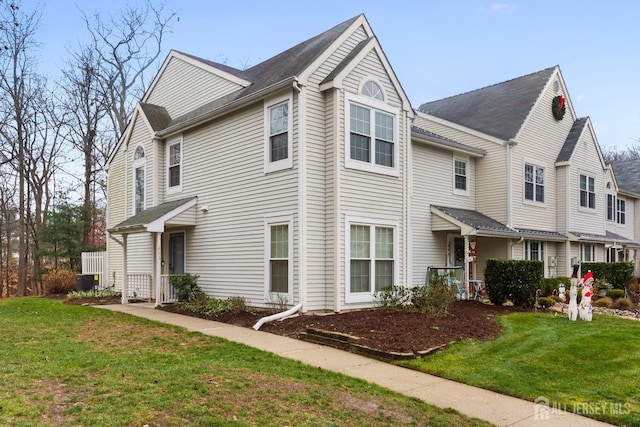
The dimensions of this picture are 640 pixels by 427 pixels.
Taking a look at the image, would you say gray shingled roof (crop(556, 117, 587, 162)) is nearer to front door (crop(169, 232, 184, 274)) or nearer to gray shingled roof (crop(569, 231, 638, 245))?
gray shingled roof (crop(569, 231, 638, 245))

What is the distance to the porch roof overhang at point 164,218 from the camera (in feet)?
43.8

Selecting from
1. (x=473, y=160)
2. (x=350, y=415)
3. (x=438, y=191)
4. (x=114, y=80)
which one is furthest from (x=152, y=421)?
(x=114, y=80)

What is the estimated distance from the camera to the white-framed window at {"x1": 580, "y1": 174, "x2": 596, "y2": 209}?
21250 millimetres

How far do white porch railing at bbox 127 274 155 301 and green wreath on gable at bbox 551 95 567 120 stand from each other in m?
17.1

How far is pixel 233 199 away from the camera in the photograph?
13117 millimetres

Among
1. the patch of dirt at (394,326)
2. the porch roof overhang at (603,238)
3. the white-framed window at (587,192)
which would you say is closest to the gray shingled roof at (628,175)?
the porch roof overhang at (603,238)

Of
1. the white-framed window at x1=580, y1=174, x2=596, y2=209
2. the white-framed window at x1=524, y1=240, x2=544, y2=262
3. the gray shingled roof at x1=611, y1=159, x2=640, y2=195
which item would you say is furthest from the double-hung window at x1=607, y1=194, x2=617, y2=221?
the white-framed window at x1=524, y1=240, x2=544, y2=262

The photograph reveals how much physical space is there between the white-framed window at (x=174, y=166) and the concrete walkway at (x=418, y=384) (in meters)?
6.81

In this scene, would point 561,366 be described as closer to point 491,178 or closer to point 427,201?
point 427,201

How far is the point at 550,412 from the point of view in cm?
545

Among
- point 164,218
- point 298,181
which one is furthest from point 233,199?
point 298,181

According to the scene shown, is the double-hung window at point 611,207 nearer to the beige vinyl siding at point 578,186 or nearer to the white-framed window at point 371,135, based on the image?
the beige vinyl siding at point 578,186

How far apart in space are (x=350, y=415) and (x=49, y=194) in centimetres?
2904

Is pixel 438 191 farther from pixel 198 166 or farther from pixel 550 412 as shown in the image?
pixel 550 412
